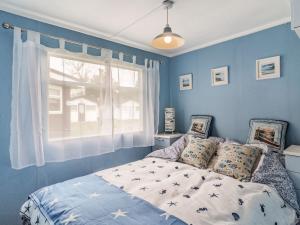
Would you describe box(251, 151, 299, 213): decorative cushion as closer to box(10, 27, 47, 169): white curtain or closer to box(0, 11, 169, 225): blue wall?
box(0, 11, 169, 225): blue wall

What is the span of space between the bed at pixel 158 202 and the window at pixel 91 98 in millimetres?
778

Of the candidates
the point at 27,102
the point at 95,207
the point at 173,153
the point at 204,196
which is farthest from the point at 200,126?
the point at 27,102

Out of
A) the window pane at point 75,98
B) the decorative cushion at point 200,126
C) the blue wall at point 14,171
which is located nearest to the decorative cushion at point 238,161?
the decorative cushion at point 200,126

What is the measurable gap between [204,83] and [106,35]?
167 cm

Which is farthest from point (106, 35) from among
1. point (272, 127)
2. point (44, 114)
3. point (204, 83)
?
point (272, 127)

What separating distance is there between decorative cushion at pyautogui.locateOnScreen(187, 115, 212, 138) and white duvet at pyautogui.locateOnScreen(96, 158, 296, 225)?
3.36ft

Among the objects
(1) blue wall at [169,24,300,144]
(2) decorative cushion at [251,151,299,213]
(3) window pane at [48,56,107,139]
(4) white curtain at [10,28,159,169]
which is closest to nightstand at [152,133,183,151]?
(4) white curtain at [10,28,159,169]

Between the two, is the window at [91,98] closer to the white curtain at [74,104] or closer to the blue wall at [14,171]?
the white curtain at [74,104]

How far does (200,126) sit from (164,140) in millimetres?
617

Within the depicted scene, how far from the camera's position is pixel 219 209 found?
131 cm

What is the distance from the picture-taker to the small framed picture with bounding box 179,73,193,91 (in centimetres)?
335

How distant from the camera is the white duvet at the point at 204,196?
1.27 meters

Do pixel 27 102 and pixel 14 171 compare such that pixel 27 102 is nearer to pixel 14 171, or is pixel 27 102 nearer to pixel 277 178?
pixel 14 171

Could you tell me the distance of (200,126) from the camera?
305 centimetres
